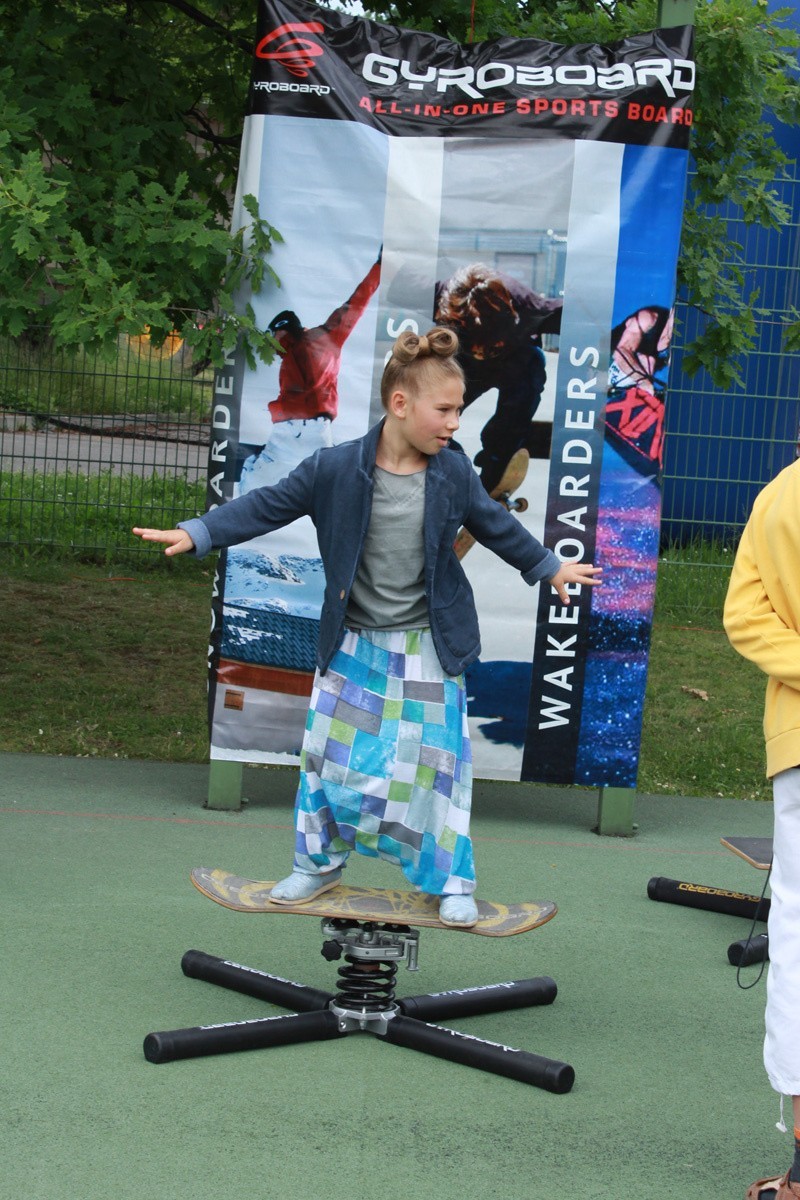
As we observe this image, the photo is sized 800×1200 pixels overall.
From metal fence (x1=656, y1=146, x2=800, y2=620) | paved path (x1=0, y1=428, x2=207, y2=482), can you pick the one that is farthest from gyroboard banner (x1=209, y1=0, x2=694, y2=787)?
paved path (x1=0, y1=428, x2=207, y2=482)

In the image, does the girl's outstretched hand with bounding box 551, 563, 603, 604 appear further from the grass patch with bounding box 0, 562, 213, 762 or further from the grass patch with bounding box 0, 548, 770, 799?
the grass patch with bounding box 0, 562, 213, 762

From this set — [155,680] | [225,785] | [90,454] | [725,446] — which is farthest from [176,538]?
[90,454]

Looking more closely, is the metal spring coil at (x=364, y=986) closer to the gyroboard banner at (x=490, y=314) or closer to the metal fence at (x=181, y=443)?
the gyroboard banner at (x=490, y=314)

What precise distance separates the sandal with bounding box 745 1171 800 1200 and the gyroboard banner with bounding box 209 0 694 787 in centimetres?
311

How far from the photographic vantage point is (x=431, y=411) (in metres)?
3.99

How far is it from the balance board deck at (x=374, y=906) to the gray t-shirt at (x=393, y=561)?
0.73m

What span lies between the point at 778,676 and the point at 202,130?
582 cm

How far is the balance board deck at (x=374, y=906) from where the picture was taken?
4.08 metres

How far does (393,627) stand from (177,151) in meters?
4.17

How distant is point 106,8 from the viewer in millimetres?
7840

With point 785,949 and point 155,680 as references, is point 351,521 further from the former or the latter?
point 155,680

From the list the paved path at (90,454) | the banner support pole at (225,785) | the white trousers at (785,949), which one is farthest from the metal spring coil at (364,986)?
the paved path at (90,454)

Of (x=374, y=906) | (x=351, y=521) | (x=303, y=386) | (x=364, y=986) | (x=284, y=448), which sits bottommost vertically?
(x=364, y=986)

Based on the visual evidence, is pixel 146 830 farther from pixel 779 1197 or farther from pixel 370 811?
pixel 779 1197
